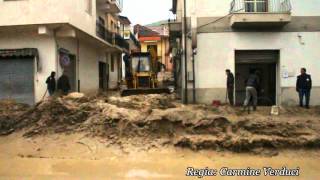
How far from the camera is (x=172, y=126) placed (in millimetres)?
16328

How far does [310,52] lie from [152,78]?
10.9 metres

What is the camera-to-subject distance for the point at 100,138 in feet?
53.4

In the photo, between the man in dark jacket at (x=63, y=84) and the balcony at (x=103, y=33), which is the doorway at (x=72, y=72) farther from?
the balcony at (x=103, y=33)

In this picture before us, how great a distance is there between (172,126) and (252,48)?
7.87 metres

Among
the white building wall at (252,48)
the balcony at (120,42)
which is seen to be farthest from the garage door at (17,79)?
the balcony at (120,42)

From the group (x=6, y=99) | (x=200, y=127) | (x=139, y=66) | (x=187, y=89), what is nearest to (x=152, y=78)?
(x=139, y=66)

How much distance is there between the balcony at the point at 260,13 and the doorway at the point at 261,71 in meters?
1.40

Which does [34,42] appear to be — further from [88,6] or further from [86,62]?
[86,62]

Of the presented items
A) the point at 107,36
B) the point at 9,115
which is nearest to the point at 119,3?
the point at 107,36

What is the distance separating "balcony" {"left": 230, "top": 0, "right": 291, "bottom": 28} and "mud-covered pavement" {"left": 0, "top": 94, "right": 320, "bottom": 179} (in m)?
4.92

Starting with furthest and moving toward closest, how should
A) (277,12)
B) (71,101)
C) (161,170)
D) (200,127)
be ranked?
(277,12), (71,101), (200,127), (161,170)

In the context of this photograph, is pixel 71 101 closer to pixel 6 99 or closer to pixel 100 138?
pixel 100 138

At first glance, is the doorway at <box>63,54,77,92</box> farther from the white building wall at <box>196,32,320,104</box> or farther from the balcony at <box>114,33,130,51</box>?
the balcony at <box>114,33,130,51</box>

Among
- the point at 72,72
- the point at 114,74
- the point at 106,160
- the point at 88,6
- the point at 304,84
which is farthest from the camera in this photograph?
the point at 114,74
